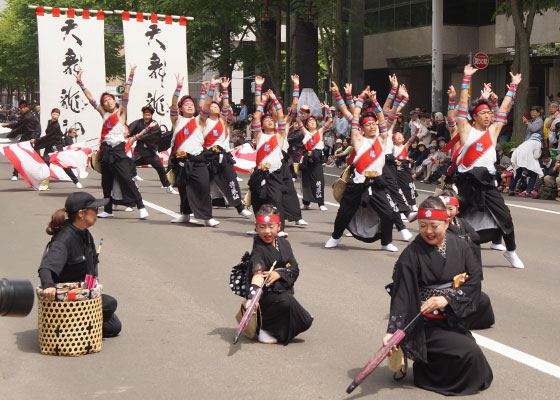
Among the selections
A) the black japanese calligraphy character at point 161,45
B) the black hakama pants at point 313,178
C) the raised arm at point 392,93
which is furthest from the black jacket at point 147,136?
the raised arm at point 392,93

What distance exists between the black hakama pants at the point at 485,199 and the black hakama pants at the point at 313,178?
232 inches

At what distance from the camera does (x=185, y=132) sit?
14.8m

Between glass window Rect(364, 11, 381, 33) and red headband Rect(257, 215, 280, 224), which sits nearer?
red headband Rect(257, 215, 280, 224)

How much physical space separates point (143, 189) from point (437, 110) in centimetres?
988

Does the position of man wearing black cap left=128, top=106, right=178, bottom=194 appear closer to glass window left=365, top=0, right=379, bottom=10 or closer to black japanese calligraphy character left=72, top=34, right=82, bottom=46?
black japanese calligraphy character left=72, top=34, right=82, bottom=46

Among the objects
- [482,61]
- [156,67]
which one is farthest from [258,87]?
[482,61]

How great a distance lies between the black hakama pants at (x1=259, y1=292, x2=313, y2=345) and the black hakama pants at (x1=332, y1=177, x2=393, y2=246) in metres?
4.75

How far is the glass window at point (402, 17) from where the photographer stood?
39.4 meters

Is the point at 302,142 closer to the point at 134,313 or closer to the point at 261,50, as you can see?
the point at 134,313

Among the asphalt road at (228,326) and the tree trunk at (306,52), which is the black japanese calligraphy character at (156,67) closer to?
the asphalt road at (228,326)

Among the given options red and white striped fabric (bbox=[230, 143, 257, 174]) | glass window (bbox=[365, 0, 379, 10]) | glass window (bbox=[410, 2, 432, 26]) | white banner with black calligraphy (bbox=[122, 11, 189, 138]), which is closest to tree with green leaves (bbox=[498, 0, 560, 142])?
red and white striped fabric (bbox=[230, 143, 257, 174])

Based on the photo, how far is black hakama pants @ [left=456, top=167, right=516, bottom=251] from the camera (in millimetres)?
11047

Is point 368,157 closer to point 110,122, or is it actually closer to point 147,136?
point 110,122

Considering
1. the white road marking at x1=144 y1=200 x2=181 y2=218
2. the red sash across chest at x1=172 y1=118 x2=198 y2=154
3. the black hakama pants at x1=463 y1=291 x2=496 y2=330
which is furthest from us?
the white road marking at x1=144 y1=200 x2=181 y2=218
